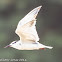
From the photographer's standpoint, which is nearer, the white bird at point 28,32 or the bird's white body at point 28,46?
the white bird at point 28,32

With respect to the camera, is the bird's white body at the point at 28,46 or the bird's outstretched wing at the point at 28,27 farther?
the bird's white body at the point at 28,46

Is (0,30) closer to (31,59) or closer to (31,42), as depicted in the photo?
(31,59)

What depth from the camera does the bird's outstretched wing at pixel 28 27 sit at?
324 centimetres

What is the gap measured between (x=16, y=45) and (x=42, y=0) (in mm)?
2994

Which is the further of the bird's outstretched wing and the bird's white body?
the bird's white body

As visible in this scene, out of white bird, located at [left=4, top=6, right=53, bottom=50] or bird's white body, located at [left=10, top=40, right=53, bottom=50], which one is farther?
bird's white body, located at [left=10, top=40, right=53, bottom=50]

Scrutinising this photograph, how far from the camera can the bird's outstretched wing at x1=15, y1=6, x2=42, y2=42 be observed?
3.24 metres

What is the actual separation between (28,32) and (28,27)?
0.11 m

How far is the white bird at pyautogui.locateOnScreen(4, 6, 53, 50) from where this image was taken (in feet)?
10.6

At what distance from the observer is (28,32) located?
3414 millimetres

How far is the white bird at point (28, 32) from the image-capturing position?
3242 mm

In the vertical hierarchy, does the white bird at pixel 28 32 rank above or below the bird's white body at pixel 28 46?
above

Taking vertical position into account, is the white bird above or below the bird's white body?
above

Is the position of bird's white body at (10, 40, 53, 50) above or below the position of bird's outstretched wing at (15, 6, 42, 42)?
below
